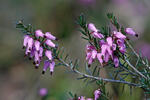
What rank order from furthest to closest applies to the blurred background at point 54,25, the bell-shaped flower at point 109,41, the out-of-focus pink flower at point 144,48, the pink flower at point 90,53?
the blurred background at point 54,25
the out-of-focus pink flower at point 144,48
the pink flower at point 90,53
the bell-shaped flower at point 109,41

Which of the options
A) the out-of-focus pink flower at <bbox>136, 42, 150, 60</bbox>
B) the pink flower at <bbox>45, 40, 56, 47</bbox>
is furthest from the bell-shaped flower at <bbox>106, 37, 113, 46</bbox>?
the out-of-focus pink flower at <bbox>136, 42, 150, 60</bbox>

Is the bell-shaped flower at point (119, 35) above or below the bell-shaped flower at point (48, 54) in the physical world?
above

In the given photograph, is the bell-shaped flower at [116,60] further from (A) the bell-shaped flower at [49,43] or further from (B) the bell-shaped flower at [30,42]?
(B) the bell-shaped flower at [30,42]

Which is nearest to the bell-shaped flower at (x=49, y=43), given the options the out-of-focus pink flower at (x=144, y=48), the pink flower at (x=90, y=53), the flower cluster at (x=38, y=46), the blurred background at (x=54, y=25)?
the flower cluster at (x=38, y=46)

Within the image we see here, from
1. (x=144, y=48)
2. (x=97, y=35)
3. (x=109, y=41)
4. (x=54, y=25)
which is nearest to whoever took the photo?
(x=109, y=41)

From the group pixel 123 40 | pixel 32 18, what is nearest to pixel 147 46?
pixel 32 18

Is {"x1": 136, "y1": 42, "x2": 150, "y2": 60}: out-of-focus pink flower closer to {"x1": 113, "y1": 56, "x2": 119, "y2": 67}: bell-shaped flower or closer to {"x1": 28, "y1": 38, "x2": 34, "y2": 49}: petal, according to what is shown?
{"x1": 113, "y1": 56, "x2": 119, "y2": 67}: bell-shaped flower

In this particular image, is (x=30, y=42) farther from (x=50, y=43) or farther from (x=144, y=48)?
(x=144, y=48)

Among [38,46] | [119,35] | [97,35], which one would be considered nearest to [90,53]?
[97,35]
